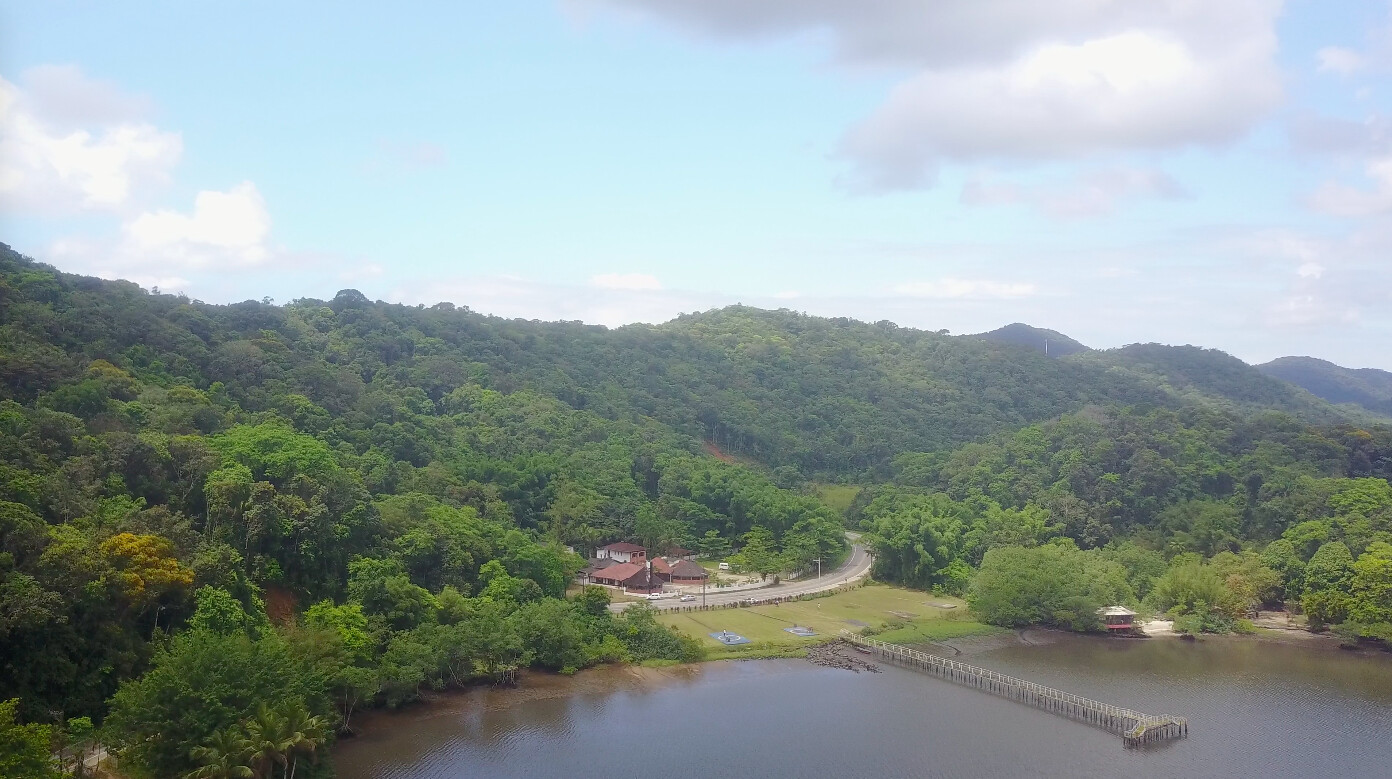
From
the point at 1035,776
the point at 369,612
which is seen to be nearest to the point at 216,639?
the point at 369,612

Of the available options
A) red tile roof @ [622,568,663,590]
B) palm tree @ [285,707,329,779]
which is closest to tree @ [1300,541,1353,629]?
red tile roof @ [622,568,663,590]

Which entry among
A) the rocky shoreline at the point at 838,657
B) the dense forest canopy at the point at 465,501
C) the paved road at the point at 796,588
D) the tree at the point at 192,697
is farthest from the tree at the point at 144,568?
the rocky shoreline at the point at 838,657

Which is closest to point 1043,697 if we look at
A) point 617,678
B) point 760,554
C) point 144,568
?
point 617,678

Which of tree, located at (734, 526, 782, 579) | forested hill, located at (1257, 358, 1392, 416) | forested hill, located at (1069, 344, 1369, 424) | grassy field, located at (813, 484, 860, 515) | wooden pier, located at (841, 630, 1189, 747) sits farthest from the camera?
forested hill, located at (1257, 358, 1392, 416)

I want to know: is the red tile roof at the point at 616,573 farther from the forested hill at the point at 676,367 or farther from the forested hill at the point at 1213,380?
the forested hill at the point at 1213,380

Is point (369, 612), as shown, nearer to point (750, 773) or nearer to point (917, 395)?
point (750, 773)

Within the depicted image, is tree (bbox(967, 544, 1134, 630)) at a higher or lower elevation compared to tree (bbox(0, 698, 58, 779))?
lower

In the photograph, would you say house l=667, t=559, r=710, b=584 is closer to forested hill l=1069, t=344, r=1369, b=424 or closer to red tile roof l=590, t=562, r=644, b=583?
red tile roof l=590, t=562, r=644, b=583
